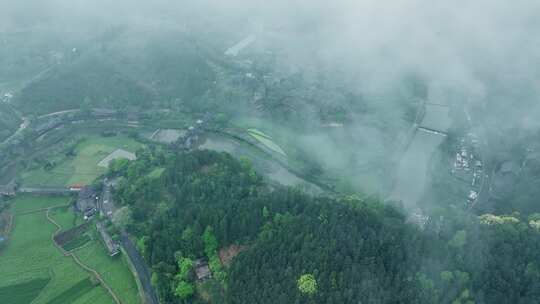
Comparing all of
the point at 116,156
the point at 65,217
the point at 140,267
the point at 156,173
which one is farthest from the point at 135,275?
the point at 116,156

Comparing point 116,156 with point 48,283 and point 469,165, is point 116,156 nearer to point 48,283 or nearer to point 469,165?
point 48,283

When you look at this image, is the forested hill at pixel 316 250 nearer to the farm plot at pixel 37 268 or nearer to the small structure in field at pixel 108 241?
the small structure in field at pixel 108 241

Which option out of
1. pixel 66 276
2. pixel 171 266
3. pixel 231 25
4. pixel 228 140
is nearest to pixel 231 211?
pixel 171 266

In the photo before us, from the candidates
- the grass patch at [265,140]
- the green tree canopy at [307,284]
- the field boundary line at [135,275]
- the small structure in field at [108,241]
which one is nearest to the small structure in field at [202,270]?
the field boundary line at [135,275]

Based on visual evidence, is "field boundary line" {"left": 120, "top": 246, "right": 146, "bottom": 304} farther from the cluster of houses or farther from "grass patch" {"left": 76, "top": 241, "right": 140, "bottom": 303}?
the cluster of houses

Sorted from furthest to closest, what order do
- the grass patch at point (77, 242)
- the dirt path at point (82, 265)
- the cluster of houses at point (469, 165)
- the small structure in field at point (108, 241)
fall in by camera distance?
1. the cluster of houses at point (469, 165)
2. the grass patch at point (77, 242)
3. the small structure in field at point (108, 241)
4. the dirt path at point (82, 265)

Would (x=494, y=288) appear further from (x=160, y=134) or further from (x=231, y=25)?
(x=231, y=25)
